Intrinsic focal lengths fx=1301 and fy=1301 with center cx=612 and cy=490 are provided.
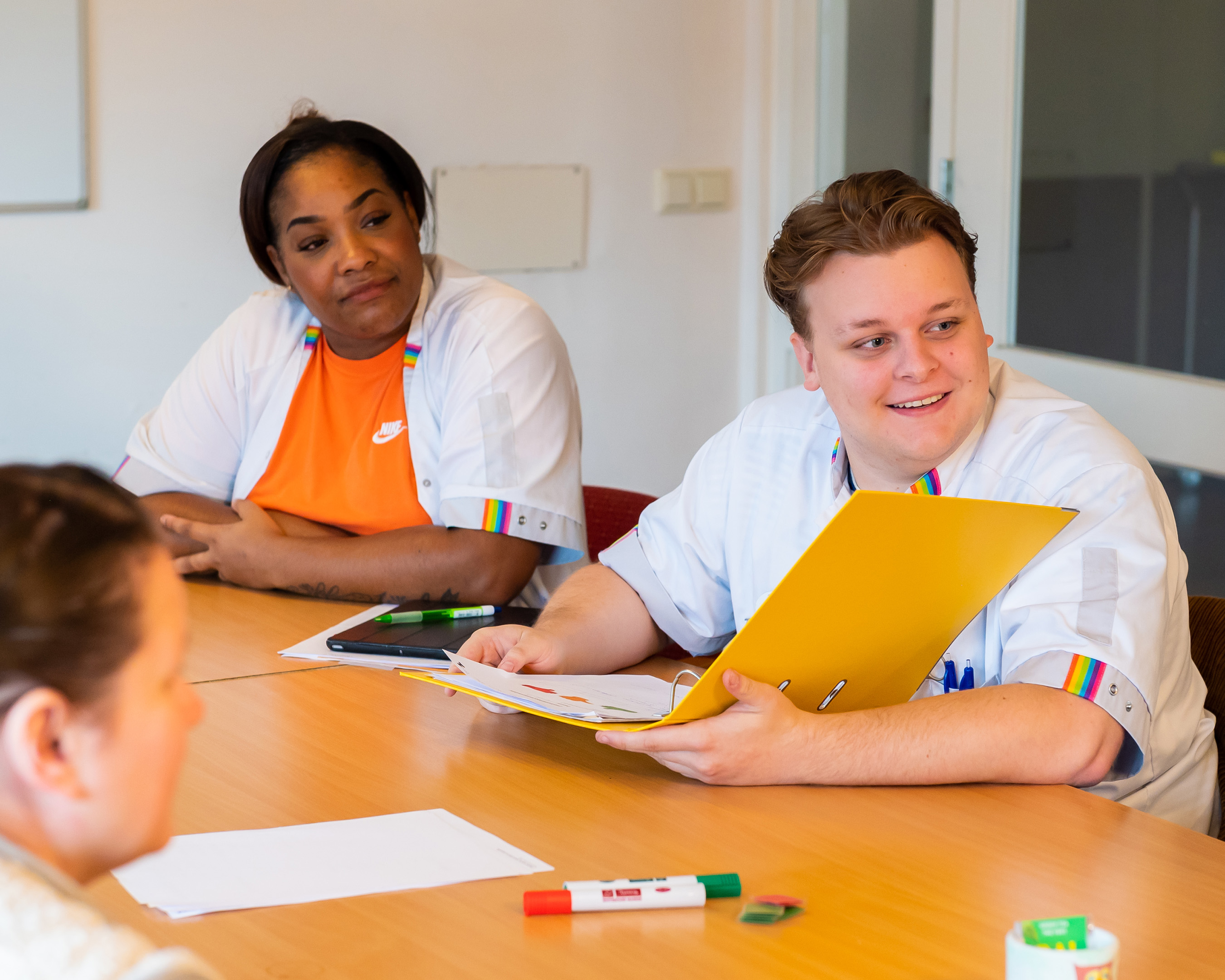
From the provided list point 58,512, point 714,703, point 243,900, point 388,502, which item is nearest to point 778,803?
point 714,703

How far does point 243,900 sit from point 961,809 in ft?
2.13

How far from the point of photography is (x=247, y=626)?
72.3 inches

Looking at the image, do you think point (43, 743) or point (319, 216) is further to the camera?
point (319, 216)

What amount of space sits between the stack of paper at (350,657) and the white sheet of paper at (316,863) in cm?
45

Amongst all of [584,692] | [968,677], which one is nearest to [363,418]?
[584,692]

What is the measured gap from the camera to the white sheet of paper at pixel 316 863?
103 cm

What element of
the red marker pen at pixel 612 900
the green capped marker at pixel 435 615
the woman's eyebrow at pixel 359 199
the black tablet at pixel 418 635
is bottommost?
the red marker pen at pixel 612 900

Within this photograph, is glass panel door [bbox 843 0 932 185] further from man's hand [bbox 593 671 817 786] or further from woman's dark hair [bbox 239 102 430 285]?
man's hand [bbox 593 671 817 786]

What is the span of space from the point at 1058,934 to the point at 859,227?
35.9 inches

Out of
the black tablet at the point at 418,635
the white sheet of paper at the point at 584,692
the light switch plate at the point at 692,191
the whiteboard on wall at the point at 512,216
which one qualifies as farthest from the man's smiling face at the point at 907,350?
the light switch plate at the point at 692,191

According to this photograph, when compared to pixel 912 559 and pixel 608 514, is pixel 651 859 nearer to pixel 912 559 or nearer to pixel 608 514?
pixel 912 559

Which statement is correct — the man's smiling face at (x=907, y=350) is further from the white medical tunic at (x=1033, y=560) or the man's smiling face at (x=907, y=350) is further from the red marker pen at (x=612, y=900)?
the red marker pen at (x=612, y=900)

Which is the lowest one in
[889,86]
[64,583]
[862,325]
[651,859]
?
[651,859]

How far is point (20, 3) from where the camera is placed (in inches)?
109
